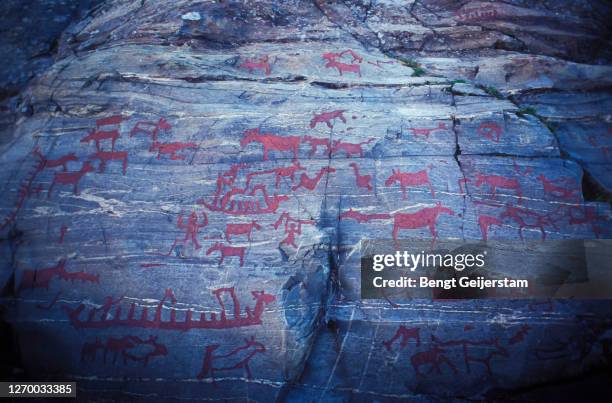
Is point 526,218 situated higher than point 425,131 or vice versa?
point 425,131

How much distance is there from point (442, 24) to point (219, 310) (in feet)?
23.5

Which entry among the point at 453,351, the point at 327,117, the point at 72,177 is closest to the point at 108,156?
the point at 72,177

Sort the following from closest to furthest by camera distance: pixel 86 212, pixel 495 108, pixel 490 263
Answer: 1. pixel 490 263
2. pixel 86 212
3. pixel 495 108

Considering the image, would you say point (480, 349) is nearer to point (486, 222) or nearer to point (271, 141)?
point (486, 222)

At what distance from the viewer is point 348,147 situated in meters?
6.24

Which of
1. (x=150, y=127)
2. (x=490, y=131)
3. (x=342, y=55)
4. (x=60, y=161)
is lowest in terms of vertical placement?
(x=60, y=161)

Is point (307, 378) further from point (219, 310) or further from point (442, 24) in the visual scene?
point (442, 24)

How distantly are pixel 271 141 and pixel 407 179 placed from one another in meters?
2.34

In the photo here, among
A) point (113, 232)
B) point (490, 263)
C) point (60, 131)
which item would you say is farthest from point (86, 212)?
point (490, 263)

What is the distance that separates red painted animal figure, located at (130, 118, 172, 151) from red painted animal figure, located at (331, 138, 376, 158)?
114 inches

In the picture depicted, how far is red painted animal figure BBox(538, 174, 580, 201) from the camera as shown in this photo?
19.1 feet

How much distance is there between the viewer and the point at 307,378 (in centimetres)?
513

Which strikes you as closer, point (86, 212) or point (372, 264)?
point (372, 264)

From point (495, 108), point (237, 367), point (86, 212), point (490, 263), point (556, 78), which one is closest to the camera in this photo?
point (237, 367)
